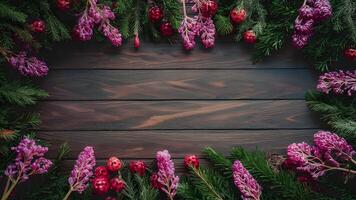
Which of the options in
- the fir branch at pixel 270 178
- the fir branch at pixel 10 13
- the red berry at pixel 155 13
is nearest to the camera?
the fir branch at pixel 10 13

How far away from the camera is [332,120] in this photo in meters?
1.28

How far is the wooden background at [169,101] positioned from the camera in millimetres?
1331

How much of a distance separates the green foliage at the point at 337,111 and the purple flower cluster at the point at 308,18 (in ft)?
0.59

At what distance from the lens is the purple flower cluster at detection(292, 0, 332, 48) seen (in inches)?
48.6

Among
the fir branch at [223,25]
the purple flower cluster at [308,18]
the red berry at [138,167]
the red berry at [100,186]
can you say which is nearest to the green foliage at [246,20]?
the fir branch at [223,25]

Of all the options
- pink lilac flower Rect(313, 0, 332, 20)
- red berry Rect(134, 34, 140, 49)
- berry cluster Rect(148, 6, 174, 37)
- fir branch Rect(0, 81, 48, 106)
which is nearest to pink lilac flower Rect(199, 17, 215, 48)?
berry cluster Rect(148, 6, 174, 37)

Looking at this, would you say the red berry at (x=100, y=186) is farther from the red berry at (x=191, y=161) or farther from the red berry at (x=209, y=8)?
the red berry at (x=209, y=8)

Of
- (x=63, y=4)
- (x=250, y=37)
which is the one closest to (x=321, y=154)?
(x=250, y=37)

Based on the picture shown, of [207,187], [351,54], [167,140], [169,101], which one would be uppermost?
[351,54]

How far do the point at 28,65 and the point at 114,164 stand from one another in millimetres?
404

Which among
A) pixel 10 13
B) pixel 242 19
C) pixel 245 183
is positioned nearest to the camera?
pixel 10 13

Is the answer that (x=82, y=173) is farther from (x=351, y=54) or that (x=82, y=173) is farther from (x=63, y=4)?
(x=351, y=54)

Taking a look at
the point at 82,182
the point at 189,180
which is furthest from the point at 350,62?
the point at 82,182

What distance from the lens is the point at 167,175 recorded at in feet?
4.04
